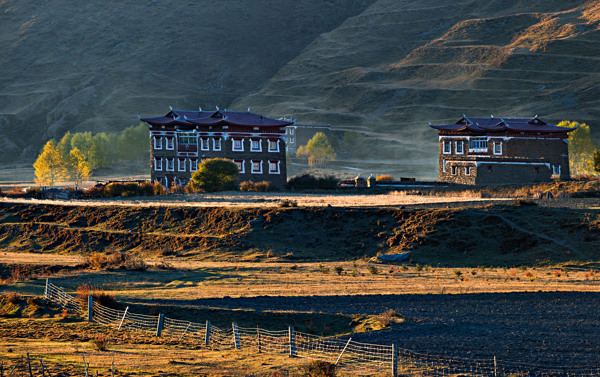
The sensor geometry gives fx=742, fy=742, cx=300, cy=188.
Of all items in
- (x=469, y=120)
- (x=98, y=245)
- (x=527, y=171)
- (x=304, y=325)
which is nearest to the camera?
(x=304, y=325)

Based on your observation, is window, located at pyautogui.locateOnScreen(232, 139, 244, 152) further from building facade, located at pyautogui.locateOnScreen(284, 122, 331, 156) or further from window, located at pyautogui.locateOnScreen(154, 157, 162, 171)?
building facade, located at pyautogui.locateOnScreen(284, 122, 331, 156)

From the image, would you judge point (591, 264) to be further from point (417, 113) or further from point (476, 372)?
point (417, 113)

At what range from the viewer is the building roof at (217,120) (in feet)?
287

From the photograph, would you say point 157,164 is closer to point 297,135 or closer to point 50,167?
point 50,167

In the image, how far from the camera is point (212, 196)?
69.0 metres

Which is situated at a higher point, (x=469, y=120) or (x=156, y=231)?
(x=469, y=120)

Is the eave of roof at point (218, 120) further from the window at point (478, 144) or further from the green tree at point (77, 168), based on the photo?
the green tree at point (77, 168)

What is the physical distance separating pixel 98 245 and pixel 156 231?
4.20 m

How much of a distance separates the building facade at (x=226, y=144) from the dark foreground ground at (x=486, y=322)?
185 ft

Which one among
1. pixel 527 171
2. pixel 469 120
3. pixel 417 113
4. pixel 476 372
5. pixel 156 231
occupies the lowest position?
pixel 476 372

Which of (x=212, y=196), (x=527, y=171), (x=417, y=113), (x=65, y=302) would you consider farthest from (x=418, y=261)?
(x=417, y=113)

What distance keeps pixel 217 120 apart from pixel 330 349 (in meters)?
68.7

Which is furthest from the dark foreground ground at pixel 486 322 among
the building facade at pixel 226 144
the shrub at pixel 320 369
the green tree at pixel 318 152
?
the green tree at pixel 318 152

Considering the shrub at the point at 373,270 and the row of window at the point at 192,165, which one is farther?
the row of window at the point at 192,165
